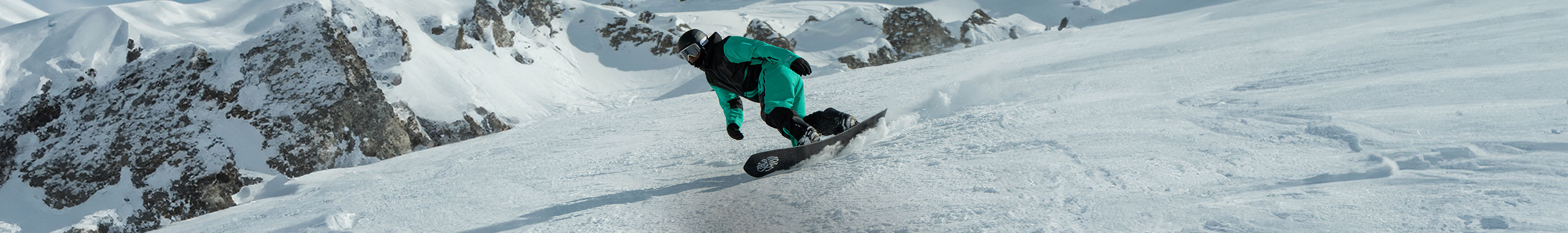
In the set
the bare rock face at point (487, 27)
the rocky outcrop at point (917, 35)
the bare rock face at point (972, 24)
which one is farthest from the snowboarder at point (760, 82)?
the bare rock face at point (972, 24)

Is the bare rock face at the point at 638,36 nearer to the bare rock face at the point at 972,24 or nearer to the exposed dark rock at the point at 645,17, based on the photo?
the exposed dark rock at the point at 645,17

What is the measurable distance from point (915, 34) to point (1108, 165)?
24.6 meters

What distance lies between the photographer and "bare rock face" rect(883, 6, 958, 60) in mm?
27312

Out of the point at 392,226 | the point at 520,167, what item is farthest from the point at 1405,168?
the point at 520,167

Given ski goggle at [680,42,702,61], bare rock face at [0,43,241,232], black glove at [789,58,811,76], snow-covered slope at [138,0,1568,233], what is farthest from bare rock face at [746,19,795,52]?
black glove at [789,58,811,76]

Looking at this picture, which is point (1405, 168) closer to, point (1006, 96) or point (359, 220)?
point (1006, 96)

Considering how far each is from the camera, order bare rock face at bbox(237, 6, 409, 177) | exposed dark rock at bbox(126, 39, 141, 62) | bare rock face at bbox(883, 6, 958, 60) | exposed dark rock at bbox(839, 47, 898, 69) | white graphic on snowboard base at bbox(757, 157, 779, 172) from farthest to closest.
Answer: bare rock face at bbox(883, 6, 958, 60)
exposed dark rock at bbox(839, 47, 898, 69)
exposed dark rock at bbox(126, 39, 141, 62)
bare rock face at bbox(237, 6, 409, 177)
white graphic on snowboard base at bbox(757, 157, 779, 172)

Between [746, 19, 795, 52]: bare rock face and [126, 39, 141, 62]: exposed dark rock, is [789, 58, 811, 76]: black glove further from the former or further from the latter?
[746, 19, 795, 52]: bare rock face

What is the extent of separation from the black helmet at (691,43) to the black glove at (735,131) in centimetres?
62

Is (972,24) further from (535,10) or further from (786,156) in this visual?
(786,156)

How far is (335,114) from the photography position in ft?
33.9

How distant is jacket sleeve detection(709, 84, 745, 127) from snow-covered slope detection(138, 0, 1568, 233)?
0.33 metres

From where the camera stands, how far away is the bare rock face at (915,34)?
2731cm

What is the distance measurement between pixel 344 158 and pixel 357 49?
3.97 meters
